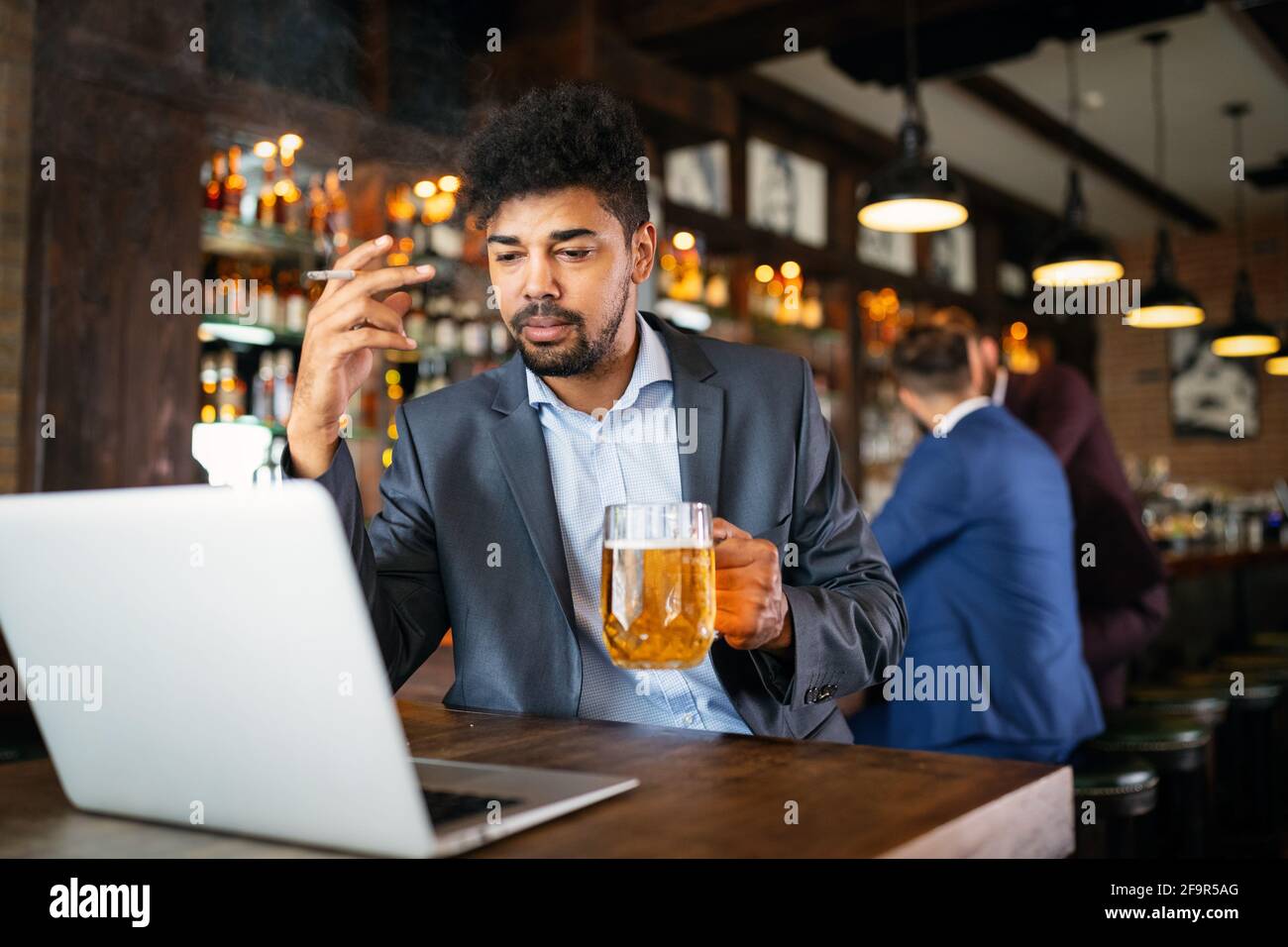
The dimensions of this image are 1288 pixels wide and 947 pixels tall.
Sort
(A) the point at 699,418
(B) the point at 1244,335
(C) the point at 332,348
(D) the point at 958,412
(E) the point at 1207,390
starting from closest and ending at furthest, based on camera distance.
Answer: (C) the point at 332,348 → (A) the point at 699,418 → (D) the point at 958,412 → (B) the point at 1244,335 → (E) the point at 1207,390

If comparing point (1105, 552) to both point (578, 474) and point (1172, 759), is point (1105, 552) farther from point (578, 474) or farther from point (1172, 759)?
point (578, 474)

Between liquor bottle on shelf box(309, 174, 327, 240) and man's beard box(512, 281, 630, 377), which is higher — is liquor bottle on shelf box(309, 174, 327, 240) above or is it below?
above

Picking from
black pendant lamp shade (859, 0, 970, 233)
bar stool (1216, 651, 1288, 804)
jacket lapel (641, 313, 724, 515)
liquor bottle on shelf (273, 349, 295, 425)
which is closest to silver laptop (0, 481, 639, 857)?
jacket lapel (641, 313, 724, 515)

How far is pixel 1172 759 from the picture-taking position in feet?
9.09

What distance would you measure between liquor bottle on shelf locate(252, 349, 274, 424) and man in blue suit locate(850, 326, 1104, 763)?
7.61ft

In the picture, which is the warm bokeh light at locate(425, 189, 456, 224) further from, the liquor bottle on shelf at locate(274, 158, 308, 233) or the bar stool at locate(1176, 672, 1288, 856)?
the bar stool at locate(1176, 672, 1288, 856)

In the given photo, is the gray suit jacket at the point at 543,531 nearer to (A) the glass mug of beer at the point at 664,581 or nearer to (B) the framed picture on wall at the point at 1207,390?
(A) the glass mug of beer at the point at 664,581

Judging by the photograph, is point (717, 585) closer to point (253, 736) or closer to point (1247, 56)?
point (253, 736)

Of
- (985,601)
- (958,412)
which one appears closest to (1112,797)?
(985,601)

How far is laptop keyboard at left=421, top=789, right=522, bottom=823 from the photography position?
2.72 feet

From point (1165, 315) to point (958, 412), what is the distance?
3359mm

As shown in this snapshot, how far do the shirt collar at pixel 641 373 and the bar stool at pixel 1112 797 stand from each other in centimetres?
123

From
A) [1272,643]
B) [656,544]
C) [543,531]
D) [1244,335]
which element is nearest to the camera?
[656,544]
